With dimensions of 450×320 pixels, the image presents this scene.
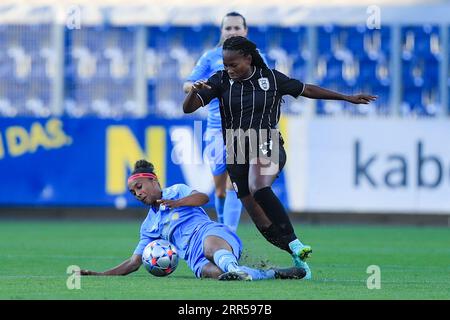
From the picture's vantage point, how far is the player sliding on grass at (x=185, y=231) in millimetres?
9516

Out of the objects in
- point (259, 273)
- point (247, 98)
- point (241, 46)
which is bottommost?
point (259, 273)

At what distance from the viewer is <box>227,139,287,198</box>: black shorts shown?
998cm

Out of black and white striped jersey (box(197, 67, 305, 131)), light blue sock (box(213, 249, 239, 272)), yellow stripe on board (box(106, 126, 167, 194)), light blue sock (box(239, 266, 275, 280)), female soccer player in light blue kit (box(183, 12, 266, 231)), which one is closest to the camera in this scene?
light blue sock (box(213, 249, 239, 272))

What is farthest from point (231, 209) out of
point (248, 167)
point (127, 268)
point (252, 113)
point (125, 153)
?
point (125, 153)

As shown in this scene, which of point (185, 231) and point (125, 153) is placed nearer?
point (185, 231)

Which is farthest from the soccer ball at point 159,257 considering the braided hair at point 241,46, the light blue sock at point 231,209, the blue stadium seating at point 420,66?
the blue stadium seating at point 420,66

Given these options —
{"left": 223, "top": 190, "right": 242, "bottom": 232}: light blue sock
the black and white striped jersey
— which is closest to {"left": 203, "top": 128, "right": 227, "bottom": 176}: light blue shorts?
{"left": 223, "top": 190, "right": 242, "bottom": 232}: light blue sock

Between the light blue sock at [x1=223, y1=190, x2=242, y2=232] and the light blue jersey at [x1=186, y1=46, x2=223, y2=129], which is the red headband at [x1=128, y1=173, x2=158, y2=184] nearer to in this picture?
the light blue sock at [x1=223, y1=190, x2=242, y2=232]

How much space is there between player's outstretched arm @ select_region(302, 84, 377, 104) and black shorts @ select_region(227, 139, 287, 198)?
1.47 ft

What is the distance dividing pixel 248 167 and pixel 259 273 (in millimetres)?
998

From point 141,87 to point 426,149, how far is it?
4855 millimetres

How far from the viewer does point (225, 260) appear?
9.27m

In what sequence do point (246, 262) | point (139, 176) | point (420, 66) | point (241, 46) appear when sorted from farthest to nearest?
1. point (420, 66)
2. point (246, 262)
3. point (241, 46)
4. point (139, 176)

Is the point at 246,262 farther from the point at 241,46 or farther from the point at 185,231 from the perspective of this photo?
the point at 241,46
